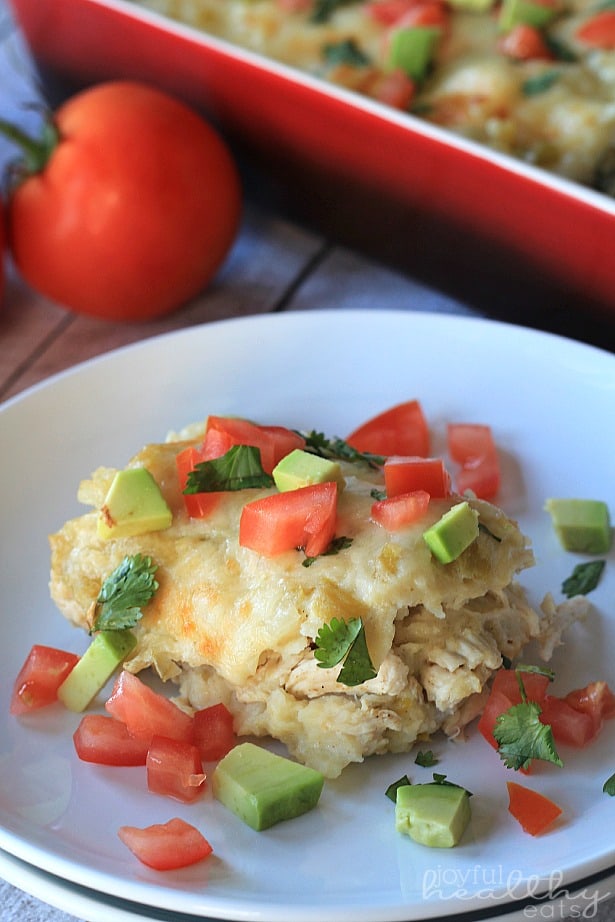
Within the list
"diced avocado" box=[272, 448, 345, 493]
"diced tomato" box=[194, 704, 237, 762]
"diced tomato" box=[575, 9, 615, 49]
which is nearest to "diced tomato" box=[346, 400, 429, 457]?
"diced avocado" box=[272, 448, 345, 493]

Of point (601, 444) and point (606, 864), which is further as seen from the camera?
point (601, 444)

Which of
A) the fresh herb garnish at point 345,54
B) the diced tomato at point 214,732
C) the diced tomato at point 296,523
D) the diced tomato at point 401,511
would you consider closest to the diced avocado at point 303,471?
the diced tomato at point 296,523

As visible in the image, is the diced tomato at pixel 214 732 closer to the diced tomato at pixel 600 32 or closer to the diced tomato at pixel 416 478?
the diced tomato at pixel 416 478

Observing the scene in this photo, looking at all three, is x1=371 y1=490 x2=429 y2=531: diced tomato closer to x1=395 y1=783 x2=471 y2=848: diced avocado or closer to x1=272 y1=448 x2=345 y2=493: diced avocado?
x1=272 y1=448 x2=345 y2=493: diced avocado

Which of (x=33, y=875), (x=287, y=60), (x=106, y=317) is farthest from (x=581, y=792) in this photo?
(x=287, y=60)

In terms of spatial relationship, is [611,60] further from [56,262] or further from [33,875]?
[33,875]

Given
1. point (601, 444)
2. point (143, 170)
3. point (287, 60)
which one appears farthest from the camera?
point (287, 60)
